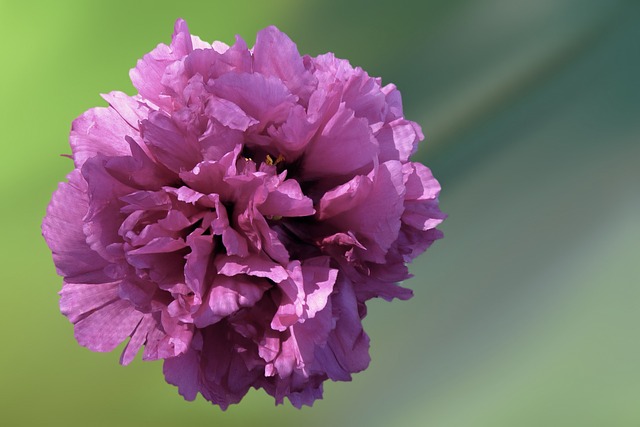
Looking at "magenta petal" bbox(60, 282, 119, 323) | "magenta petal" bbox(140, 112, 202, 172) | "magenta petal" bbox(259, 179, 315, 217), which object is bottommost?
"magenta petal" bbox(60, 282, 119, 323)

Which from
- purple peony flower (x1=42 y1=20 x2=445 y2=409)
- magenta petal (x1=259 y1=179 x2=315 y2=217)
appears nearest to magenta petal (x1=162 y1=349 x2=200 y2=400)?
purple peony flower (x1=42 y1=20 x2=445 y2=409)

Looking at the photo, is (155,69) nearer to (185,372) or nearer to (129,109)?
(129,109)

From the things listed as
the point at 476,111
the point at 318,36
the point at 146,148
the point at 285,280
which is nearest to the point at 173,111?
the point at 146,148

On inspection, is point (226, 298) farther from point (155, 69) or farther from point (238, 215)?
point (155, 69)

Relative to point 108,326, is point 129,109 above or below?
above

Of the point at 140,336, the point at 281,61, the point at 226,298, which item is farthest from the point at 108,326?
the point at 281,61

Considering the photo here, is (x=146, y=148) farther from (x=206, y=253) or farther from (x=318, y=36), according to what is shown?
(x=318, y=36)

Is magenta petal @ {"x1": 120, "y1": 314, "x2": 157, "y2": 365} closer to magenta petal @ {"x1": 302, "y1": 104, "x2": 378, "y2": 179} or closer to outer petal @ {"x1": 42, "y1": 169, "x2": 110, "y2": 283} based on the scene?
outer petal @ {"x1": 42, "y1": 169, "x2": 110, "y2": 283}

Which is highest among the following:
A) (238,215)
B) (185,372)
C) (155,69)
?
(155,69)

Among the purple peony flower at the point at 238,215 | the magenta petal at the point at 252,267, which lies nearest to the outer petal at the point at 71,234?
the purple peony flower at the point at 238,215
